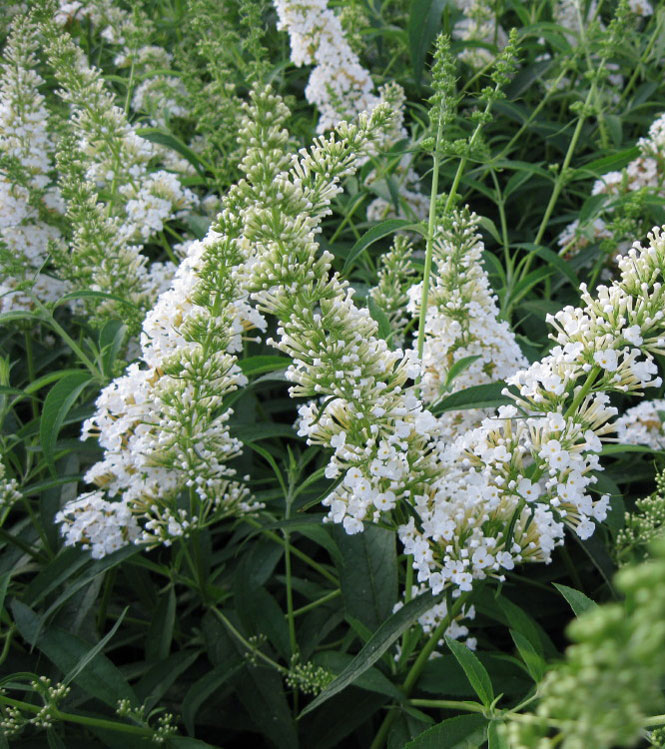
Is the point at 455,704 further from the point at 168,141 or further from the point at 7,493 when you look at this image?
the point at 168,141

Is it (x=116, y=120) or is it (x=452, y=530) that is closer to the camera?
(x=452, y=530)

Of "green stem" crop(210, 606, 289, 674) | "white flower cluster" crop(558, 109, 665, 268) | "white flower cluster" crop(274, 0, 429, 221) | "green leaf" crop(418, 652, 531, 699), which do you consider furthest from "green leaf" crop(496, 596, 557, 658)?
"white flower cluster" crop(274, 0, 429, 221)

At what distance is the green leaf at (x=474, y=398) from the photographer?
178cm

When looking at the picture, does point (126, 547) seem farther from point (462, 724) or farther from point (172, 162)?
point (172, 162)

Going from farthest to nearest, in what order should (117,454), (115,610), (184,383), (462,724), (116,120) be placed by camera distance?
1. (116,120)
2. (115,610)
3. (117,454)
4. (184,383)
5. (462,724)

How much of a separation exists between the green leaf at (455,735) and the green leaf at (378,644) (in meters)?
0.17

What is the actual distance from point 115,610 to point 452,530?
4.43 ft

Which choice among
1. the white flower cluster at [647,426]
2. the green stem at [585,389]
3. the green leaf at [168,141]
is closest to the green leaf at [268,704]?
the green stem at [585,389]

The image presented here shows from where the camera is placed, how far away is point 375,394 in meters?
1.52

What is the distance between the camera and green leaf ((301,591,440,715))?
1.49 meters

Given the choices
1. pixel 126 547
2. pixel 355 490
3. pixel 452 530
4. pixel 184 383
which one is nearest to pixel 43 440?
pixel 126 547

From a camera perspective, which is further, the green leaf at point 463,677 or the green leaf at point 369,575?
the green leaf at point 369,575

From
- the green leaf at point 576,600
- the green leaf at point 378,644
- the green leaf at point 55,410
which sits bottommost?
the green leaf at point 576,600

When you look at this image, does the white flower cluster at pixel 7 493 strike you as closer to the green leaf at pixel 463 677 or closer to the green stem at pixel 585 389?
the green leaf at pixel 463 677
